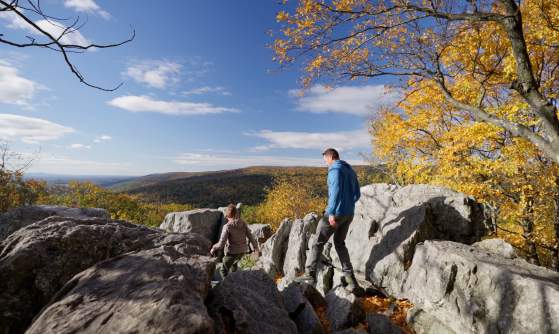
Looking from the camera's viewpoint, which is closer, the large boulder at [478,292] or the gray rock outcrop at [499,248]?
the large boulder at [478,292]

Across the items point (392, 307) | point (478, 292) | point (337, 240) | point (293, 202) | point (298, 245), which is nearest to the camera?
point (478, 292)

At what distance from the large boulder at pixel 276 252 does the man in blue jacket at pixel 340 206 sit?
206 inches

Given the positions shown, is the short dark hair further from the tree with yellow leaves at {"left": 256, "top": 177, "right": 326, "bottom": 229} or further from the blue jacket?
the tree with yellow leaves at {"left": 256, "top": 177, "right": 326, "bottom": 229}

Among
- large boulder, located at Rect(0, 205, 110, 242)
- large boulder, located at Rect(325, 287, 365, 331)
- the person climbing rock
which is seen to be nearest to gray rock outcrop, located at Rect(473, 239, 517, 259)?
large boulder, located at Rect(325, 287, 365, 331)

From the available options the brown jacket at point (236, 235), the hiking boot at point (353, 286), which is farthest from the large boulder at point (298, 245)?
the hiking boot at point (353, 286)

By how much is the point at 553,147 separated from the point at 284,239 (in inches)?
366

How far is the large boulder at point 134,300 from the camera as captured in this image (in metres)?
2.48

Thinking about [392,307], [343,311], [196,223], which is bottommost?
[196,223]

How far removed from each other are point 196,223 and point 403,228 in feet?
44.2

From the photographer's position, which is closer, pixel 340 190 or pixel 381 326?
pixel 381 326

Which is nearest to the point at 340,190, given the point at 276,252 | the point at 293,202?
the point at 276,252

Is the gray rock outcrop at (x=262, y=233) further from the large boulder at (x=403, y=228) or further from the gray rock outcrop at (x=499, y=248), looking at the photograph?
the gray rock outcrop at (x=499, y=248)

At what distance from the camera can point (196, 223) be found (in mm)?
18156

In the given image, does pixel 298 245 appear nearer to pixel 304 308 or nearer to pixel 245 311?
pixel 304 308
